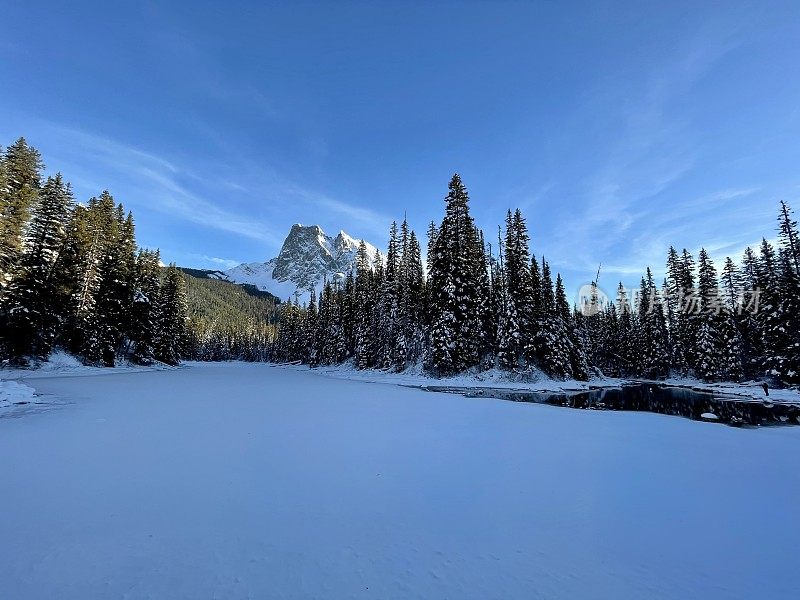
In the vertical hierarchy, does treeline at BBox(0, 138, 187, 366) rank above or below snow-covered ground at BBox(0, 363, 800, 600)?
above

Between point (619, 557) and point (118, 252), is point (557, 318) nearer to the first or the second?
point (619, 557)

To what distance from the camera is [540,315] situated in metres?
43.0

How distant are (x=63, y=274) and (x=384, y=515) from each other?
4358 cm

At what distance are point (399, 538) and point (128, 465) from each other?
231 inches

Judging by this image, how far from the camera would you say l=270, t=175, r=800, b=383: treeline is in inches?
1567

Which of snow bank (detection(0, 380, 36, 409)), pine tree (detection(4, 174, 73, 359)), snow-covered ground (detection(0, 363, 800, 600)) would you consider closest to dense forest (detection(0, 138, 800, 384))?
pine tree (detection(4, 174, 73, 359))

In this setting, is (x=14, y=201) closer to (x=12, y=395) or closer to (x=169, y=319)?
(x=12, y=395)

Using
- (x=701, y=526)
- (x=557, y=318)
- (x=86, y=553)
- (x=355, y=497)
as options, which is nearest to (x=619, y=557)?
(x=701, y=526)

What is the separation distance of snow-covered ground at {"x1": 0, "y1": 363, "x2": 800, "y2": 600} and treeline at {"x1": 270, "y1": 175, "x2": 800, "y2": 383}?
1180 inches

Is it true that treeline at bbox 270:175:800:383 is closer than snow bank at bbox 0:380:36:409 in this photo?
No

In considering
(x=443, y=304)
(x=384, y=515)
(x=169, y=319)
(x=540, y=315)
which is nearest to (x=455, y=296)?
(x=443, y=304)

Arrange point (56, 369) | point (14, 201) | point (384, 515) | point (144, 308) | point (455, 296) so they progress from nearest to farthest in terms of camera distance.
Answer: point (384, 515)
point (14, 201)
point (56, 369)
point (455, 296)
point (144, 308)

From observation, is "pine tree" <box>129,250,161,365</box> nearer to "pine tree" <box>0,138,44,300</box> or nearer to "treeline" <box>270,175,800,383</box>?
"pine tree" <box>0,138,44,300</box>

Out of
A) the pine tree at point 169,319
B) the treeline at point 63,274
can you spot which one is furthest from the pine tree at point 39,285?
the pine tree at point 169,319
